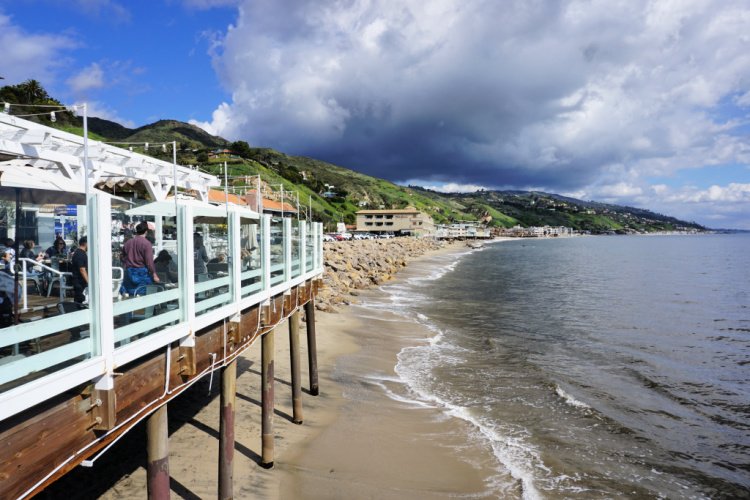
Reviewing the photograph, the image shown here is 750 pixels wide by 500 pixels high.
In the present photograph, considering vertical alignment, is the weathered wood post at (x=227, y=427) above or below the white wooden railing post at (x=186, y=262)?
below

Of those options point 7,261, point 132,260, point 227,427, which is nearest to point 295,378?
point 227,427

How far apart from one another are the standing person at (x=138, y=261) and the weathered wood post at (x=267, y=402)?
468cm

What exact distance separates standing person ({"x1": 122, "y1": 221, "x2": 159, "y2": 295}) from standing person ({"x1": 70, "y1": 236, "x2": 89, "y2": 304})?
1.55 feet

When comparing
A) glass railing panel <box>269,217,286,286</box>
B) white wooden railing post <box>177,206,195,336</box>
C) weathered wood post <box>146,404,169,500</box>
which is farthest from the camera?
glass railing panel <box>269,217,286,286</box>

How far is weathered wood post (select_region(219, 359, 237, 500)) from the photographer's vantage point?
7543 millimetres

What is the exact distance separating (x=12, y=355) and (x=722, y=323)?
33316 mm

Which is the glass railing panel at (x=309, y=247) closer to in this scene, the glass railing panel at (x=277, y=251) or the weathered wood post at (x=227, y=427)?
the glass railing panel at (x=277, y=251)

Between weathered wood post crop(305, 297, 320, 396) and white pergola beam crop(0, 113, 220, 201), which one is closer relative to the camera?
white pergola beam crop(0, 113, 220, 201)

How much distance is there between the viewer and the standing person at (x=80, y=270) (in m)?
4.11

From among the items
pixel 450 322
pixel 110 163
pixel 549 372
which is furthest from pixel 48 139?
pixel 450 322

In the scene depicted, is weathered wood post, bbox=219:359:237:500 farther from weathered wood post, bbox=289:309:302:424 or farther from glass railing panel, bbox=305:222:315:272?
glass railing panel, bbox=305:222:315:272

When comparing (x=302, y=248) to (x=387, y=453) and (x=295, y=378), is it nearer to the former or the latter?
(x=295, y=378)

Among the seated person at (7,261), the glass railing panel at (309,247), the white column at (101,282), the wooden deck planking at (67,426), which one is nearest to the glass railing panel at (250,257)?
the wooden deck planking at (67,426)

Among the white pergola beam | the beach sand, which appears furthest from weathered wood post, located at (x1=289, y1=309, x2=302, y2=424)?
the white pergola beam
